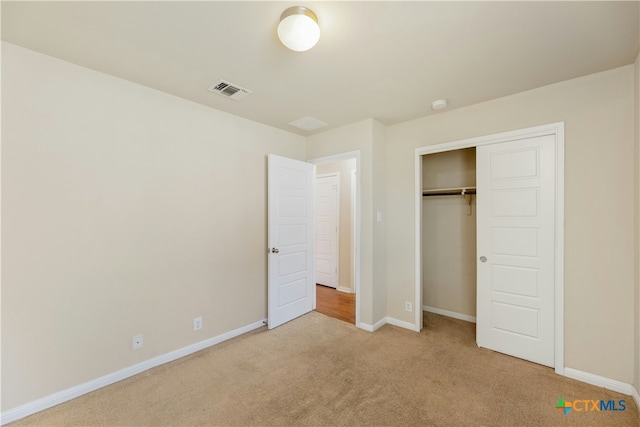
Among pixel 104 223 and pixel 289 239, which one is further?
pixel 289 239

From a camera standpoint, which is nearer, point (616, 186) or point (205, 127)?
point (616, 186)

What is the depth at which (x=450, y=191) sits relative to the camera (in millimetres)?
3547

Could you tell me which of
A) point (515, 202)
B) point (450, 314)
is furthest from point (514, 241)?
point (450, 314)

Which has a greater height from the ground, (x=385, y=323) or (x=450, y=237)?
(x=450, y=237)

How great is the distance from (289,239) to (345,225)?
66.1 inches

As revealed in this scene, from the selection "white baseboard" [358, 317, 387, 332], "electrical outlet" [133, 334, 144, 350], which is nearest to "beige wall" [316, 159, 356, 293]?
"white baseboard" [358, 317, 387, 332]

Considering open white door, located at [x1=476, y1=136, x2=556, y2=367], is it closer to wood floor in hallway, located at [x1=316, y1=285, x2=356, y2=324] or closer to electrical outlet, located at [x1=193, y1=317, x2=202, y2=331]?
wood floor in hallway, located at [x1=316, y1=285, x2=356, y2=324]

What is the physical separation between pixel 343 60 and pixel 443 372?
8.96ft

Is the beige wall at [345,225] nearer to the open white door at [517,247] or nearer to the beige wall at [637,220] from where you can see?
the open white door at [517,247]

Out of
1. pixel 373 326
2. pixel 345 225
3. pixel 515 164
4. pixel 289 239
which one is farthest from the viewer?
pixel 345 225

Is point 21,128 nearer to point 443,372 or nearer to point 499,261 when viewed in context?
point 443,372

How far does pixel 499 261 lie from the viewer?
8.80 ft

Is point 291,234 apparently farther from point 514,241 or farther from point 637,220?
point 637,220

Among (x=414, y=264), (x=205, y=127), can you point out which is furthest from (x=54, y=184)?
(x=414, y=264)
